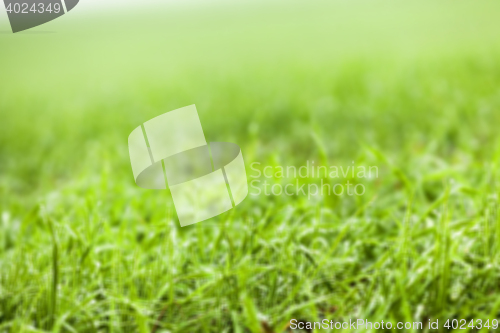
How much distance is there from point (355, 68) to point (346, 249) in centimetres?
224

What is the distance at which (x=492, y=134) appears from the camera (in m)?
2.22

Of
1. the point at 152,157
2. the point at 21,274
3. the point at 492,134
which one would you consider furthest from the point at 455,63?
the point at 21,274

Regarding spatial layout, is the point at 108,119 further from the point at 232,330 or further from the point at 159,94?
the point at 232,330

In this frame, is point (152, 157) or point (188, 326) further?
point (152, 157)

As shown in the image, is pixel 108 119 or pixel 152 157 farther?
pixel 108 119

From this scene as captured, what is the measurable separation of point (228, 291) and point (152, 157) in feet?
3.48

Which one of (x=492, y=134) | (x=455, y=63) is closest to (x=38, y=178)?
(x=492, y=134)

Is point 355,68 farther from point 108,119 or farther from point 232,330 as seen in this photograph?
point 232,330

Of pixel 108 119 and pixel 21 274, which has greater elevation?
pixel 21 274

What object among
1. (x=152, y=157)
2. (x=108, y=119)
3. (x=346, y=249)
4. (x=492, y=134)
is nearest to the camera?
(x=346, y=249)

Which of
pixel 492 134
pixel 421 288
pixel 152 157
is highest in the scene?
pixel 421 288

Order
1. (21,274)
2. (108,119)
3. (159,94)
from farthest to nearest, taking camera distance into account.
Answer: (159,94), (108,119), (21,274)

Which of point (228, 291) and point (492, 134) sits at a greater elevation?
point (228, 291)

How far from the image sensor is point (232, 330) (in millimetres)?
960
